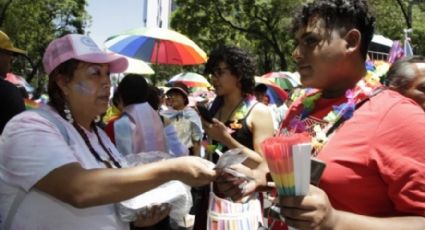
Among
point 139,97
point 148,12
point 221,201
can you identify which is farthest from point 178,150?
point 148,12

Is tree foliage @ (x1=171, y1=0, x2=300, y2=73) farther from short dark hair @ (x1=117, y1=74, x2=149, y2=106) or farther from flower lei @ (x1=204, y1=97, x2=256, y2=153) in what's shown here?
flower lei @ (x1=204, y1=97, x2=256, y2=153)

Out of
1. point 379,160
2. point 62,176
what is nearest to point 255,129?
point 62,176

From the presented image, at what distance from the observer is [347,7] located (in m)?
1.93

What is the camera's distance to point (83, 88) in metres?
2.46

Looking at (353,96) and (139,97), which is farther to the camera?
(139,97)

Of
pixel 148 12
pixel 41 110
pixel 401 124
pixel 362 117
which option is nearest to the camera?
pixel 401 124

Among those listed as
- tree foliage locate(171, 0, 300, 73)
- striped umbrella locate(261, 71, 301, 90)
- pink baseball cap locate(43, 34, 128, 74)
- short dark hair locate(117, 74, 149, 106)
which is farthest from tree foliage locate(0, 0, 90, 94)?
pink baseball cap locate(43, 34, 128, 74)

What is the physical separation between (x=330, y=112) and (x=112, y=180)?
0.90 m

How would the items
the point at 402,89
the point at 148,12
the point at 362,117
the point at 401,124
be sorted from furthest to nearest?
the point at 148,12 < the point at 402,89 < the point at 362,117 < the point at 401,124

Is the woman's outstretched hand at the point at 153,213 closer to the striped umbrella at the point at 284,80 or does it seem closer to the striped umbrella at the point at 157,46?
the striped umbrella at the point at 157,46

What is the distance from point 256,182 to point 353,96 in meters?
0.53

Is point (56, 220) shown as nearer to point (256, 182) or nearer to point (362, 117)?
point (256, 182)

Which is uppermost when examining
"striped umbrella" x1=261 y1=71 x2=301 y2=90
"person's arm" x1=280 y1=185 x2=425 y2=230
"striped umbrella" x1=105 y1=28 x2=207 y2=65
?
"person's arm" x1=280 y1=185 x2=425 y2=230

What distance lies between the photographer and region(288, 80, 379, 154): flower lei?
1.84 meters
